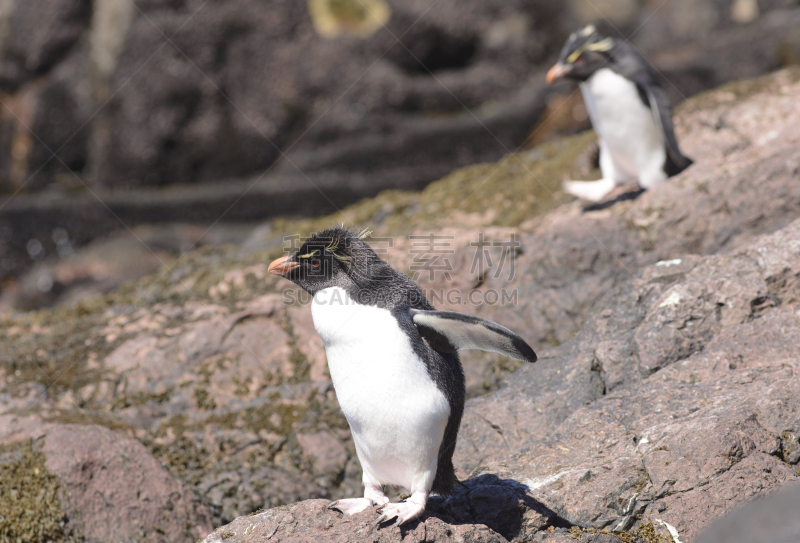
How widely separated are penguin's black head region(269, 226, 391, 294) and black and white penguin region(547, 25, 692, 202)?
3025 mm

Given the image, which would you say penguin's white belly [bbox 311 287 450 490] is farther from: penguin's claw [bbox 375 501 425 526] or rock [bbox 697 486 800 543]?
rock [bbox 697 486 800 543]

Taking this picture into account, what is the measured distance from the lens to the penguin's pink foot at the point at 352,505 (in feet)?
8.65

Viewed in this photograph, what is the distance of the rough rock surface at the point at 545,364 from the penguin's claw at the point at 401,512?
0.06 metres

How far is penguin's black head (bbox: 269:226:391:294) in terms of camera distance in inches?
112

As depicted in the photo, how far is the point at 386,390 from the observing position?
8.80ft

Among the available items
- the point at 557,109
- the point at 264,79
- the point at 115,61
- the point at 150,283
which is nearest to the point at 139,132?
the point at 115,61

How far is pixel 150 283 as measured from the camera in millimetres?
5836

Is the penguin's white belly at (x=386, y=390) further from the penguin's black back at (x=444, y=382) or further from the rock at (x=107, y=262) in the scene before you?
the rock at (x=107, y=262)

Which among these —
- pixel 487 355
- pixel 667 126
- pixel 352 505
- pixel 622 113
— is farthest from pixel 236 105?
pixel 352 505

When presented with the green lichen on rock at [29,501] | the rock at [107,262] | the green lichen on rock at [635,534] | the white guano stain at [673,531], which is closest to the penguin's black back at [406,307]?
the green lichen on rock at [635,534]

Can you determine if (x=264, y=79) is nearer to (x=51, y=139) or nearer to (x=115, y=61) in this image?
(x=115, y=61)

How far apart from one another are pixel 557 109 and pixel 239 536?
26.6ft

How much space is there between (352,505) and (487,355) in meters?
1.96

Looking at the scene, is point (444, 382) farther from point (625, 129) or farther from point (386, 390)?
point (625, 129)
